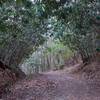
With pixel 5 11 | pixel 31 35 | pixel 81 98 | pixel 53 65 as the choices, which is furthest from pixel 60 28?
pixel 53 65

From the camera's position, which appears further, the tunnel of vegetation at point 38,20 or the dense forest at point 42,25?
the dense forest at point 42,25

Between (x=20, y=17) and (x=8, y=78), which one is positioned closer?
(x=20, y=17)

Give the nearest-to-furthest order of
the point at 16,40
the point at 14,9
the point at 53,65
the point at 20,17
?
the point at 14,9, the point at 20,17, the point at 16,40, the point at 53,65

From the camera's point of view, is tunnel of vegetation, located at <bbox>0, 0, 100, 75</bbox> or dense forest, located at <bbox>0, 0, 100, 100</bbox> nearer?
tunnel of vegetation, located at <bbox>0, 0, 100, 75</bbox>

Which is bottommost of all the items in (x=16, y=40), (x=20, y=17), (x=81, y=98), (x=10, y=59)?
(x=81, y=98)

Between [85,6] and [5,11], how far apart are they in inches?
131

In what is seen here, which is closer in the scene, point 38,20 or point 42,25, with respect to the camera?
point 38,20

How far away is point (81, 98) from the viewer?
8.02 meters

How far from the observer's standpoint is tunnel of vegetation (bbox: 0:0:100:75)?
29.0ft

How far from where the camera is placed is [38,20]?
37.9 ft

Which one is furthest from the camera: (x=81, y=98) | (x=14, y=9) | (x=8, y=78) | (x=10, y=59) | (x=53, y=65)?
(x=53, y=65)

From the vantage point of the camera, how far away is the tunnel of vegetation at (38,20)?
8836mm

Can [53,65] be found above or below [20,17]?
below

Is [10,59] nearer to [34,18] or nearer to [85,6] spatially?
[34,18]
